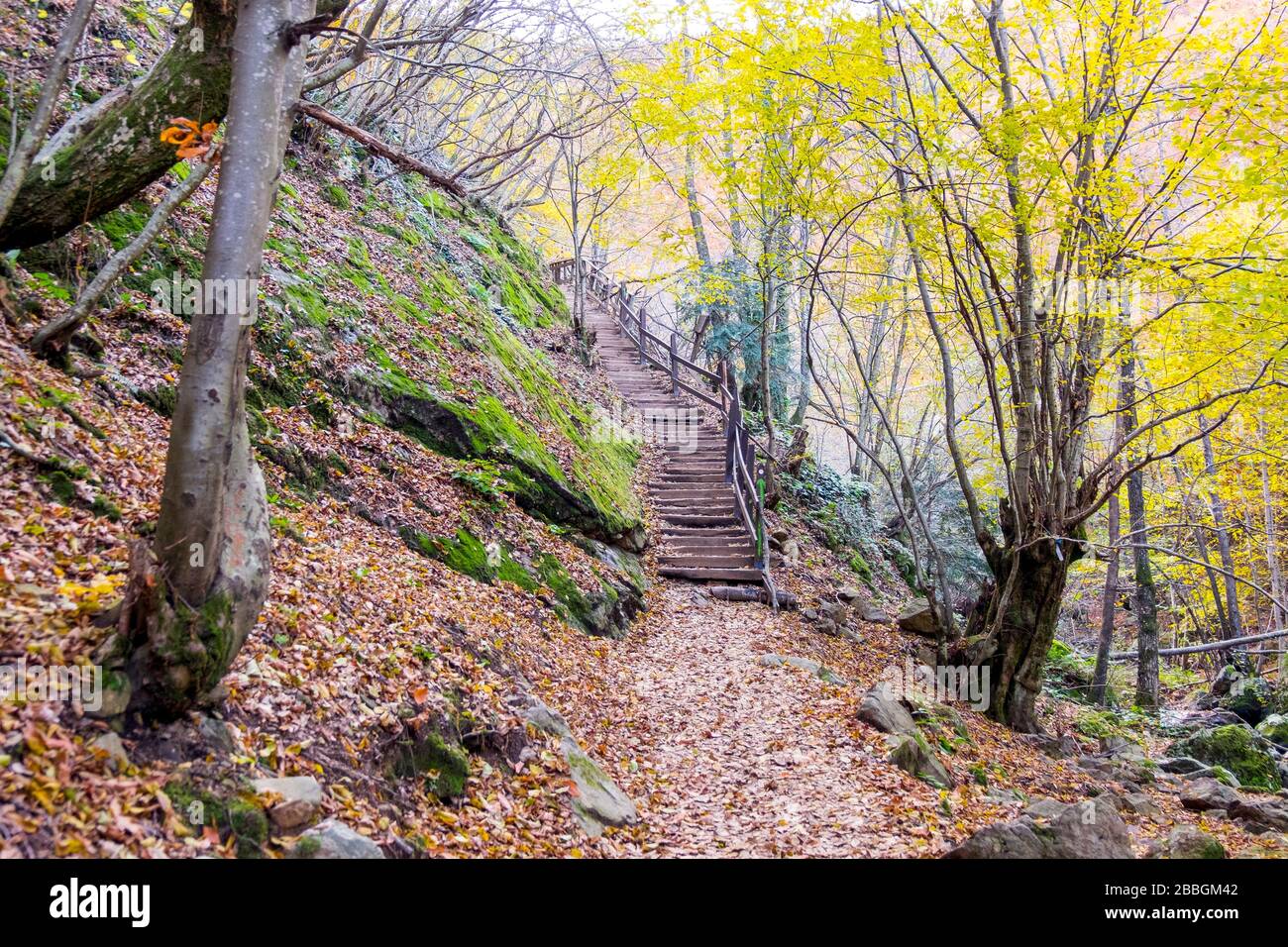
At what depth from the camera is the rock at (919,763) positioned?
5.88 meters

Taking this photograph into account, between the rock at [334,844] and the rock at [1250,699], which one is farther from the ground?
the rock at [334,844]

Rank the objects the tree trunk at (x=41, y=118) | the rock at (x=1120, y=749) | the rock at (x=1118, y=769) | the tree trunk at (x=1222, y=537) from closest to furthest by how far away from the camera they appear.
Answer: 1. the tree trunk at (x=41, y=118)
2. the rock at (x=1118, y=769)
3. the rock at (x=1120, y=749)
4. the tree trunk at (x=1222, y=537)

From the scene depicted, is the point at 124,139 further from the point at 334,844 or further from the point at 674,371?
the point at 674,371

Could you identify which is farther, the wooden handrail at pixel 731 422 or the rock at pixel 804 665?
the wooden handrail at pixel 731 422

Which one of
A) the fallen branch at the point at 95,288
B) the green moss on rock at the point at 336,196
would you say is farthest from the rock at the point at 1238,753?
the green moss on rock at the point at 336,196

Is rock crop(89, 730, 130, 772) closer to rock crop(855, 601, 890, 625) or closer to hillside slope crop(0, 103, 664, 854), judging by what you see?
hillside slope crop(0, 103, 664, 854)

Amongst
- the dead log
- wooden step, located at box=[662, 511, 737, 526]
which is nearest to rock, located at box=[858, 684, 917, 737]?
the dead log

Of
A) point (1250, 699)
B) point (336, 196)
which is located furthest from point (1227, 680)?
point (336, 196)

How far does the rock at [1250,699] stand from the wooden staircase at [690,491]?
30.9ft

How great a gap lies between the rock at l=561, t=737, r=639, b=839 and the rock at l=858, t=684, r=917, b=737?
2767mm

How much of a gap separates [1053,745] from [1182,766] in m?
2.49

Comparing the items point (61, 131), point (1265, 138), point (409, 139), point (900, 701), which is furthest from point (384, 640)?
point (409, 139)

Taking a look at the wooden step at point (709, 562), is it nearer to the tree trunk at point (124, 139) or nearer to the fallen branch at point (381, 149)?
the fallen branch at point (381, 149)

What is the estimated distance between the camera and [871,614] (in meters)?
12.3
